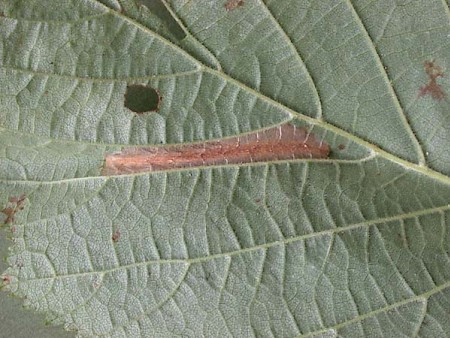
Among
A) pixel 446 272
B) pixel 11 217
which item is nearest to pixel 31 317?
pixel 11 217

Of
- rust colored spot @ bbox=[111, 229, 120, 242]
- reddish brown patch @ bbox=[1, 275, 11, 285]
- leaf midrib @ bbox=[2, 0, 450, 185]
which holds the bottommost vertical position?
reddish brown patch @ bbox=[1, 275, 11, 285]

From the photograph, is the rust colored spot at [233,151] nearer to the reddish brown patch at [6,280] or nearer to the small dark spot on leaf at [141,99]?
the small dark spot on leaf at [141,99]

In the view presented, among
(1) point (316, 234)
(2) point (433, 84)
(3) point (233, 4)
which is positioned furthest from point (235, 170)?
(2) point (433, 84)

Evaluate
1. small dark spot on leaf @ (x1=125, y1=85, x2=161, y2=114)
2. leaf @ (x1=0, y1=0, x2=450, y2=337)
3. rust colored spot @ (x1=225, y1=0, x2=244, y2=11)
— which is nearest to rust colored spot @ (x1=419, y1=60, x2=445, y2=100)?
leaf @ (x1=0, y1=0, x2=450, y2=337)

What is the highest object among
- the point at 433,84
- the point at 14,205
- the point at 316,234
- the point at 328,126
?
the point at 433,84

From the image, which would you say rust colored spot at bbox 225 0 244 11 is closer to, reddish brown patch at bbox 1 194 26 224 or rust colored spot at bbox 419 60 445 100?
rust colored spot at bbox 419 60 445 100

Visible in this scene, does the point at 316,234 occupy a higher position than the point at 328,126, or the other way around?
the point at 328,126

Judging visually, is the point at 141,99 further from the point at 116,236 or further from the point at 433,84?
the point at 433,84
